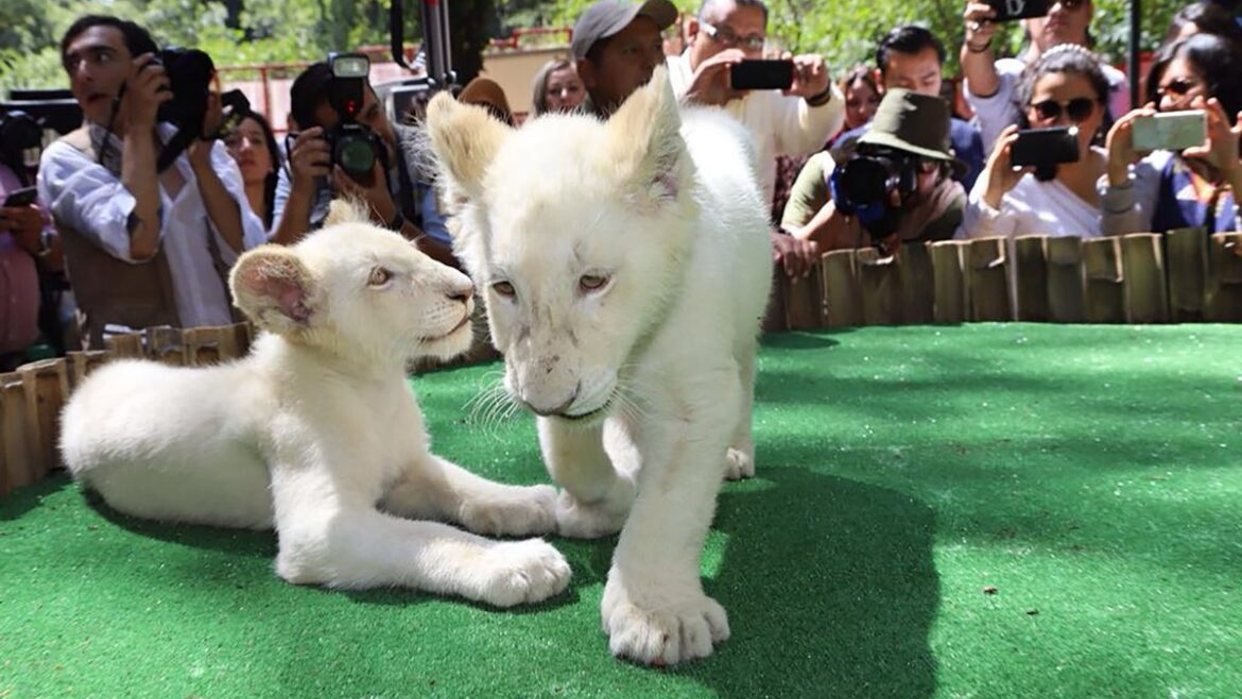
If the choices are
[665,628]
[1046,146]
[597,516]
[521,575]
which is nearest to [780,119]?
[1046,146]

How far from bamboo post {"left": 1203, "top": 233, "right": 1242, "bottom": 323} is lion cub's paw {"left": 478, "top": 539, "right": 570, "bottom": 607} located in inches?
173

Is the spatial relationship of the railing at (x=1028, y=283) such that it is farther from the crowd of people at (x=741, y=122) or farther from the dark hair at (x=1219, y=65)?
the dark hair at (x=1219, y=65)

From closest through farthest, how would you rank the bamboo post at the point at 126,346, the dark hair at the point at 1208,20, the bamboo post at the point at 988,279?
the bamboo post at the point at 126,346 → the bamboo post at the point at 988,279 → the dark hair at the point at 1208,20

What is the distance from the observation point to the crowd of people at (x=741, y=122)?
4676mm

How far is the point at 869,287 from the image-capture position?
19.8 ft

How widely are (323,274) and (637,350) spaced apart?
109 centimetres

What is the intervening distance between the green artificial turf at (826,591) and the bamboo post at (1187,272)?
1836mm

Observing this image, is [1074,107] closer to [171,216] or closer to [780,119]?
[780,119]

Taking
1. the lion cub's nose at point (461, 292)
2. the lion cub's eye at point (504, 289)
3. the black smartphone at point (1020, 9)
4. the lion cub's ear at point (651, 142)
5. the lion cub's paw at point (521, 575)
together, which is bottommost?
the lion cub's paw at point (521, 575)

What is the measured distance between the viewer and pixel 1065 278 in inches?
225

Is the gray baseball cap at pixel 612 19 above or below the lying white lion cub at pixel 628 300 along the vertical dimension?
above

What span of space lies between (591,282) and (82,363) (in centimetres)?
270

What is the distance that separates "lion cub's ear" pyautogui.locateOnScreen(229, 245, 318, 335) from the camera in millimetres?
2770

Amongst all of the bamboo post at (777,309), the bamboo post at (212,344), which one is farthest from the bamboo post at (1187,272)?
the bamboo post at (212,344)
